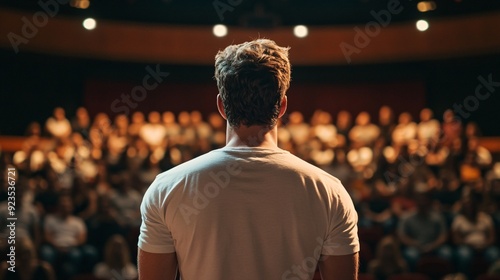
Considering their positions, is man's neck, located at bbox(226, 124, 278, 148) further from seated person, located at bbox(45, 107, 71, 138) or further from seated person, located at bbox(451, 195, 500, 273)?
seated person, located at bbox(45, 107, 71, 138)

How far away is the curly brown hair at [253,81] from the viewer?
125 cm

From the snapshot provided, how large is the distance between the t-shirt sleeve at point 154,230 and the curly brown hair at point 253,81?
8.6 inches

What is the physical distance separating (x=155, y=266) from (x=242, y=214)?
20cm

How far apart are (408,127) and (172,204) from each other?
809 cm

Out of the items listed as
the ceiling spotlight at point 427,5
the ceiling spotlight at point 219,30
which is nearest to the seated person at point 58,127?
the ceiling spotlight at point 219,30

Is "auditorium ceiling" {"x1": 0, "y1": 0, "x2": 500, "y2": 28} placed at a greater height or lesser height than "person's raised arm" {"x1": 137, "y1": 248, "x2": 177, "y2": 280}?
greater

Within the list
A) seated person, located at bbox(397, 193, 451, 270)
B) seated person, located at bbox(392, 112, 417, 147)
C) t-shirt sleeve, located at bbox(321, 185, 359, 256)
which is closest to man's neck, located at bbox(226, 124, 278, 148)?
t-shirt sleeve, located at bbox(321, 185, 359, 256)

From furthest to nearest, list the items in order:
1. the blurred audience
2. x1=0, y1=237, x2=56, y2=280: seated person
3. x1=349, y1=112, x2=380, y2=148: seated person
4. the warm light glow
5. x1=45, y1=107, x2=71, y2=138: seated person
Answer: the warm light glow
x1=45, y1=107, x2=71, y2=138: seated person
x1=349, y1=112, x2=380, y2=148: seated person
the blurred audience
x1=0, y1=237, x2=56, y2=280: seated person

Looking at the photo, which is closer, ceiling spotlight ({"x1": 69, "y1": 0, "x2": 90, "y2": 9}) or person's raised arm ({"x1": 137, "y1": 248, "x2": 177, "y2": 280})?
person's raised arm ({"x1": 137, "y1": 248, "x2": 177, "y2": 280})

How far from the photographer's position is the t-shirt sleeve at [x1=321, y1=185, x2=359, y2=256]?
4.24 feet

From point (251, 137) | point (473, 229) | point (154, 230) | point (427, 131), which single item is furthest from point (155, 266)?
point (427, 131)

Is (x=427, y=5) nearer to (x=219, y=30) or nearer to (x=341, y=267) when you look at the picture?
(x=219, y=30)

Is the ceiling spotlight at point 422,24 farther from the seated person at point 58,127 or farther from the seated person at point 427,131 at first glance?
the seated person at point 58,127

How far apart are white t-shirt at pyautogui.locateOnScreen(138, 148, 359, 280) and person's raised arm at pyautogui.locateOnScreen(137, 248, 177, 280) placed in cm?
2
